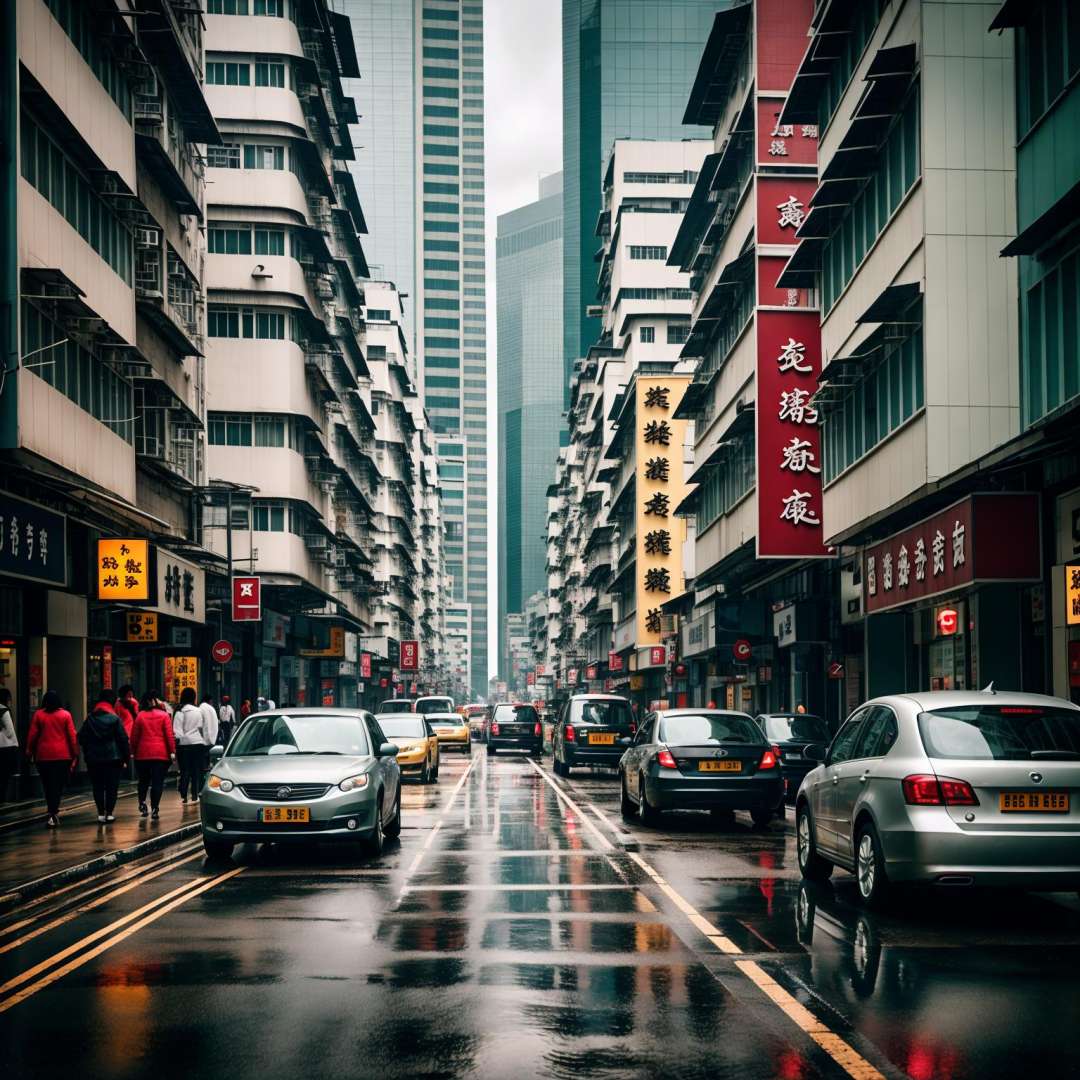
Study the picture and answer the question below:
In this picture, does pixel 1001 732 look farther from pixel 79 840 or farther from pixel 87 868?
pixel 79 840

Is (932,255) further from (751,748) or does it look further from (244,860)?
(244,860)

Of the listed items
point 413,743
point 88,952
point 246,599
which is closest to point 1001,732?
point 88,952

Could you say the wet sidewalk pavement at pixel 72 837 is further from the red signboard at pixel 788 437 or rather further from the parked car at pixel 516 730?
the parked car at pixel 516 730

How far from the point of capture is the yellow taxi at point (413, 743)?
30594 mm

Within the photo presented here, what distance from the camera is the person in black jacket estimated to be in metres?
19.1

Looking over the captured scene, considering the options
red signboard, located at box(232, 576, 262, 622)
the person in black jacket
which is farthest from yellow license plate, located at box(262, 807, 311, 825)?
red signboard, located at box(232, 576, 262, 622)

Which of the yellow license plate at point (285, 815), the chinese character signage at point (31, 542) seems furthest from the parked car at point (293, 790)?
the chinese character signage at point (31, 542)

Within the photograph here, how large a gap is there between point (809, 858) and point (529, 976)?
540 cm

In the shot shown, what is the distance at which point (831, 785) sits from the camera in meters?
12.4

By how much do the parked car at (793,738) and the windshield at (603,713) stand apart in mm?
8502

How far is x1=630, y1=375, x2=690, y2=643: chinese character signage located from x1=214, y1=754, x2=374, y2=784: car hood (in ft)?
186

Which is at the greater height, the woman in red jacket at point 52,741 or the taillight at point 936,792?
the taillight at point 936,792

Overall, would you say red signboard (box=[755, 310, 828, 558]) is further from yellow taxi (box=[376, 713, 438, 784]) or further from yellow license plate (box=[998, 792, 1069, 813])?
yellow license plate (box=[998, 792, 1069, 813])

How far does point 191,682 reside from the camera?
40.8m
